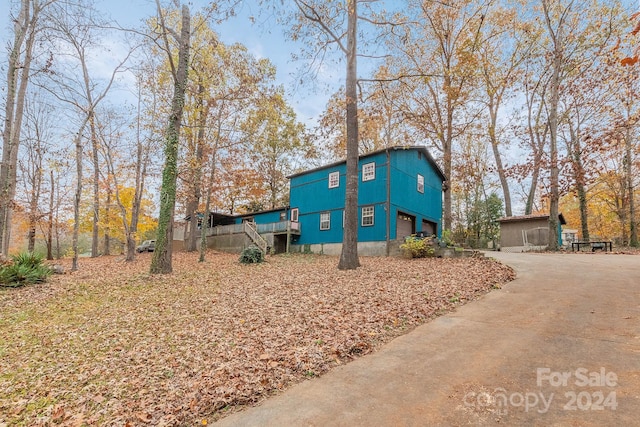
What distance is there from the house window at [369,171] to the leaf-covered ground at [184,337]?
33.0 ft

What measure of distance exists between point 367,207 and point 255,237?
25.2ft

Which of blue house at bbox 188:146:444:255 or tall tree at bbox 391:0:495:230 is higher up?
tall tree at bbox 391:0:495:230

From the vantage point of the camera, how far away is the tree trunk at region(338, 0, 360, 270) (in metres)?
10.7

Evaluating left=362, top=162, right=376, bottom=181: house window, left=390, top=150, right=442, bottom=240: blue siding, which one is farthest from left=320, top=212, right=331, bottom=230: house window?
left=390, top=150, right=442, bottom=240: blue siding

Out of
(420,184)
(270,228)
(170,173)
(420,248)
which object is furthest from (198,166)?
(420,184)

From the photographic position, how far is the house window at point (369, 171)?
59.6ft

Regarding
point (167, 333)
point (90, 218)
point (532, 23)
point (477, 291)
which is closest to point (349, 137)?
point (477, 291)

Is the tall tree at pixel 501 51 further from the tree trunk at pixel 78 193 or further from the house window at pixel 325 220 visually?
the tree trunk at pixel 78 193

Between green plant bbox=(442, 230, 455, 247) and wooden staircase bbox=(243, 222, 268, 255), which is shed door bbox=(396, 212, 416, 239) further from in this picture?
wooden staircase bbox=(243, 222, 268, 255)

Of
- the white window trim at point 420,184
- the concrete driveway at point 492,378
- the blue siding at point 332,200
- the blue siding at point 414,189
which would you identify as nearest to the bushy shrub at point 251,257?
the blue siding at point 332,200

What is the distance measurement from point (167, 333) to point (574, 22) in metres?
21.9

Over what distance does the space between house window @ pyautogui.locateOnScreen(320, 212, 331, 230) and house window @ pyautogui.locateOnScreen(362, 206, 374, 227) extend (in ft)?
8.33

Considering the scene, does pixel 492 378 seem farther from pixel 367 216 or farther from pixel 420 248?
pixel 367 216

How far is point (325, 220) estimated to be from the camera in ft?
65.5
